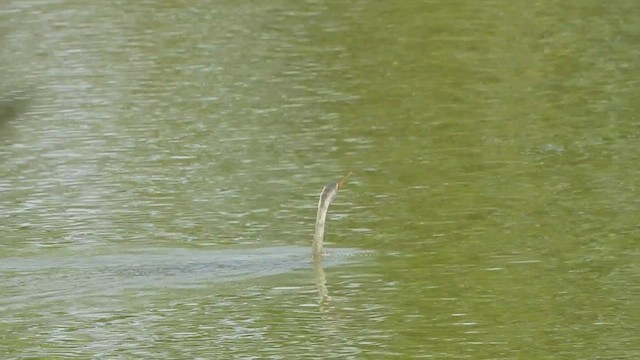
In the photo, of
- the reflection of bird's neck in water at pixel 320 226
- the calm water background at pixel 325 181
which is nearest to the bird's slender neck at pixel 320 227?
the reflection of bird's neck in water at pixel 320 226

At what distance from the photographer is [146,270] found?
13.0 m

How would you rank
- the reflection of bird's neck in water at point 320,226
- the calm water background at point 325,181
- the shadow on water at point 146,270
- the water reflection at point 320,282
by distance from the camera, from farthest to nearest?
the reflection of bird's neck in water at point 320,226, the shadow on water at point 146,270, the water reflection at point 320,282, the calm water background at point 325,181

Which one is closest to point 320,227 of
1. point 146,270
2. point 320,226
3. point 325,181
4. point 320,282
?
point 320,226

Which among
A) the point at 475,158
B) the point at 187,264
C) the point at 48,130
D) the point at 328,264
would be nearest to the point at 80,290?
the point at 187,264

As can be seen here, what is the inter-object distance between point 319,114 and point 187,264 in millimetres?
7066

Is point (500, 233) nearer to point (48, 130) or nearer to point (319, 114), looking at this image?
point (319, 114)

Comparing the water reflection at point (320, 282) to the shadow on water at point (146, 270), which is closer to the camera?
the water reflection at point (320, 282)

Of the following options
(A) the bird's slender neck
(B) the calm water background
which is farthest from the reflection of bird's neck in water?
(B) the calm water background

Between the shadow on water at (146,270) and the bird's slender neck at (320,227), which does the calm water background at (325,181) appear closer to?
the shadow on water at (146,270)

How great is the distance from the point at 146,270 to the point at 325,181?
12.7 ft

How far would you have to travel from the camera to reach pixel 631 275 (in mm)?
12250

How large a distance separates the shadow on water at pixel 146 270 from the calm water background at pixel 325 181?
31mm

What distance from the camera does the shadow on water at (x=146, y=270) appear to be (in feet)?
40.9

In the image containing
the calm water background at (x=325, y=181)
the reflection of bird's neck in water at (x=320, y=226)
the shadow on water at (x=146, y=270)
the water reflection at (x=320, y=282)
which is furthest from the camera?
the reflection of bird's neck in water at (x=320, y=226)
